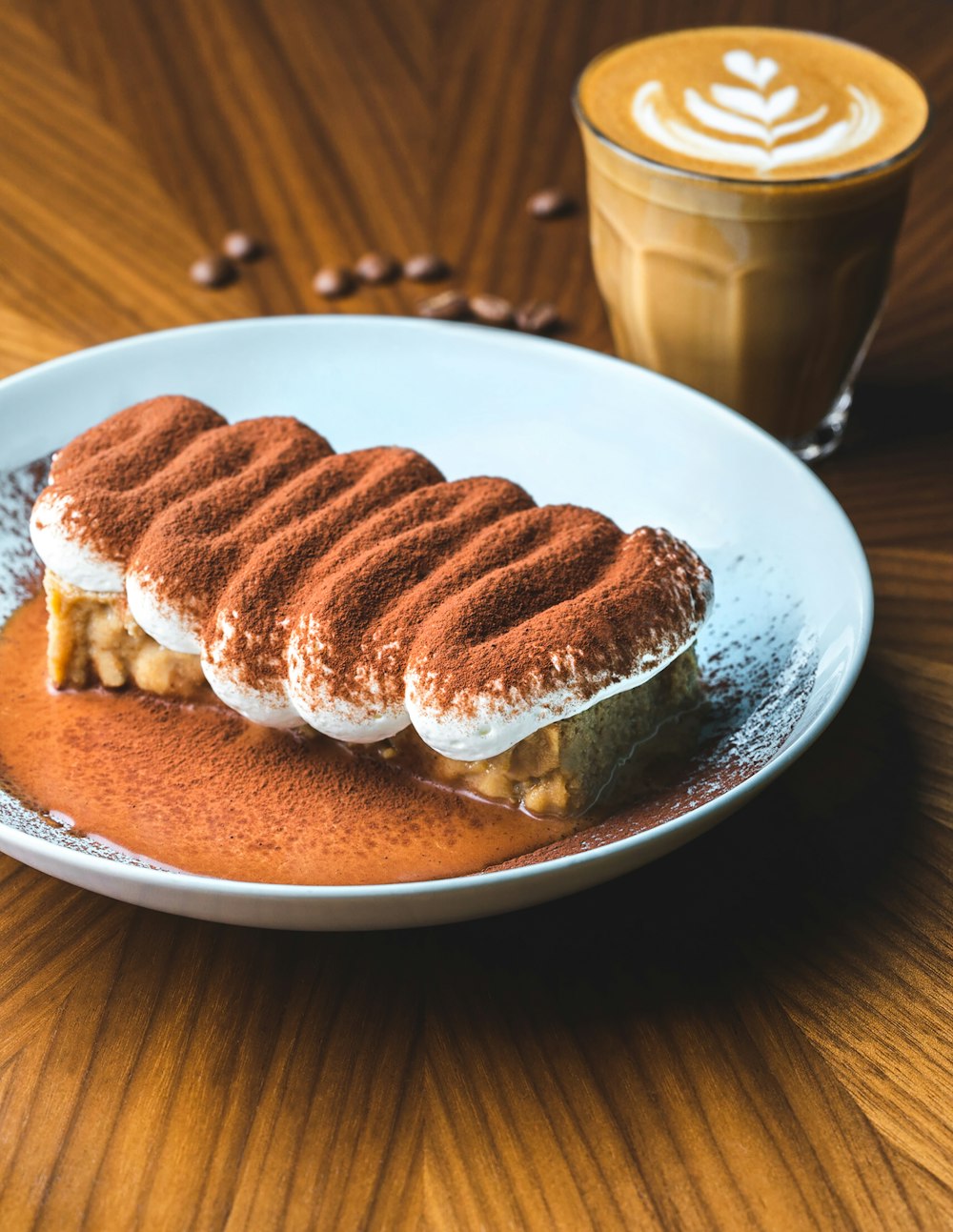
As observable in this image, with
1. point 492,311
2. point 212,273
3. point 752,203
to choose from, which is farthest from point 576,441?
point 212,273

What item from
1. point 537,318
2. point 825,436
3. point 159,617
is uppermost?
point 159,617

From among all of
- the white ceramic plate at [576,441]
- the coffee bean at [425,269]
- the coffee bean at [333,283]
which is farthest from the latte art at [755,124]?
the coffee bean at [333,283]

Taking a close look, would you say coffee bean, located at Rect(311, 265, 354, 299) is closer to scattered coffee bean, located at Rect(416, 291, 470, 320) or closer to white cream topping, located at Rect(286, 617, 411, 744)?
scattered coffee bean, located at Rect(416, 291, 470, 320)

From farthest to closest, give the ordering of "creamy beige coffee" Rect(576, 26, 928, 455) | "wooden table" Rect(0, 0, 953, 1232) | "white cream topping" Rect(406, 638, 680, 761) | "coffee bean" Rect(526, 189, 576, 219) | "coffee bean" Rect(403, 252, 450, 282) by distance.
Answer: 1. "coffee bean" Rect(526, 189, 576, 219)
2. "coffee bean" Rect(403, 252, 450, 282)
3. "creamy beige coffee" Rect(576, 26, 928, 455)
4. "white cream topping" Rect(406, 638, 680, 761)
5. "wooden table" Rect(0, 0, 953, 1232)

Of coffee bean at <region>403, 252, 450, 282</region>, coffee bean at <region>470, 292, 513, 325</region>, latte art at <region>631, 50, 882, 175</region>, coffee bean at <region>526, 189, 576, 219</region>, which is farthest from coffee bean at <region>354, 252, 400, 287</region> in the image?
latte art at <region>631, 50, 882, 175</region>

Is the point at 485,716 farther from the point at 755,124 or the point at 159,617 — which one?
the point at 755,124
